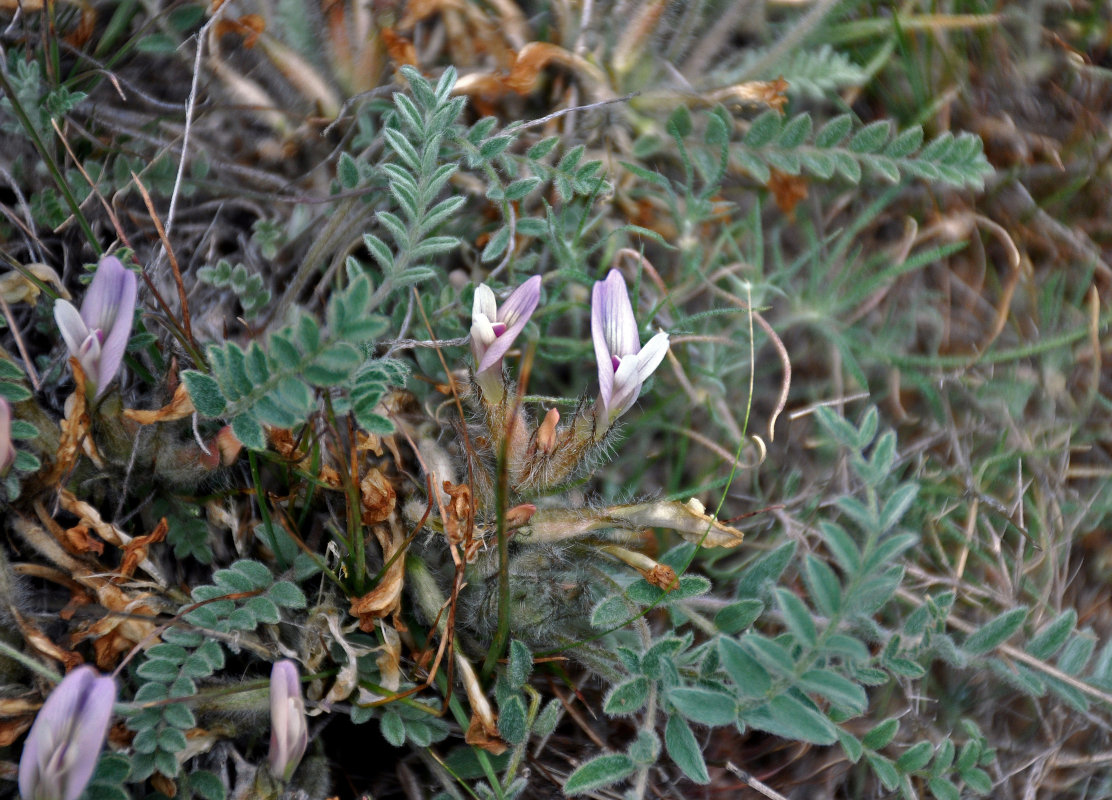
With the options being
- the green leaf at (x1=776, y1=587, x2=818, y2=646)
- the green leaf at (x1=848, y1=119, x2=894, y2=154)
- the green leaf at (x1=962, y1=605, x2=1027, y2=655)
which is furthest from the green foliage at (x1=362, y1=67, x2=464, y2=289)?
the green leaf at (x1=962, y1=605, x2=1027, y2=655)

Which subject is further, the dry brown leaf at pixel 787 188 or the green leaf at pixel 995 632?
the dry brown leaf at pixel 787 188

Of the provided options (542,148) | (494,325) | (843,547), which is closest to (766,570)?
(843,547)

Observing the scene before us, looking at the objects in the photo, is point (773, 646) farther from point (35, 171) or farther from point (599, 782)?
point (35, 171)

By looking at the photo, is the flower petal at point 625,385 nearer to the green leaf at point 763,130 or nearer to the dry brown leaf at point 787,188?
the green leaf at point 763,130

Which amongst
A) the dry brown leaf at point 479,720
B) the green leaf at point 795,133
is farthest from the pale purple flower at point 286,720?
the green leaf at point 795,133

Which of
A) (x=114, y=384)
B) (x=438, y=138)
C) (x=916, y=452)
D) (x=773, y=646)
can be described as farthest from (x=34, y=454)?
(x=916, y=452)

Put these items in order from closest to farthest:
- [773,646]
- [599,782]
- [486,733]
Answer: [773,646], [599,782], [486,733]
